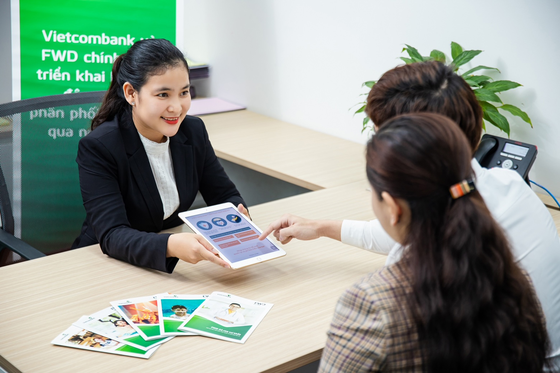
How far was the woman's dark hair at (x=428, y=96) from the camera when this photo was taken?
1.29 metres

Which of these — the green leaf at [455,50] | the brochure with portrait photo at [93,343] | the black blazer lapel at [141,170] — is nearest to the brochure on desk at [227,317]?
the brochure with portrait photo at [93,343]

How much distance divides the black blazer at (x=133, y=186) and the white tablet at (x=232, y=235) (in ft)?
0.35

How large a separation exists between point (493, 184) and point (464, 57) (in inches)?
42.8

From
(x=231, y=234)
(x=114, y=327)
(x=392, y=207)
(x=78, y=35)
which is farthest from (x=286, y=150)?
(x=392, y=207)

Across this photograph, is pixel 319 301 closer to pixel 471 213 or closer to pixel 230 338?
pixel 230 338

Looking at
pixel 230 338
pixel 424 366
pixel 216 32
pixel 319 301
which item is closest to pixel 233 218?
pixel 319 301

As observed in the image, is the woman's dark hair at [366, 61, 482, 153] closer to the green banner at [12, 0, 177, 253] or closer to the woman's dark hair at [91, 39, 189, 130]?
the woman's dark hair at [91, 39, 189, 130]

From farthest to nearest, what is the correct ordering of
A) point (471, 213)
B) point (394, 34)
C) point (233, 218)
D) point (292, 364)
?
point (394, 34), point (233, 218), point (292, 364), point (471, 213)

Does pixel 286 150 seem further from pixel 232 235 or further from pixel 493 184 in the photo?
pixel 493 184

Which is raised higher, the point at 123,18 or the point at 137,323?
the point at 123,18

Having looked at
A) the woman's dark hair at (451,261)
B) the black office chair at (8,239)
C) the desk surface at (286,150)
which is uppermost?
the woman's dark hair at (451,261)

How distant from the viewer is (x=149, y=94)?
174 cm

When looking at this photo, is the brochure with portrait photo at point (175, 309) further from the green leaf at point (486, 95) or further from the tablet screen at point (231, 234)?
the green leaf at point (486, 95)

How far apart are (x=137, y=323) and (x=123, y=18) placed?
5.82ft
